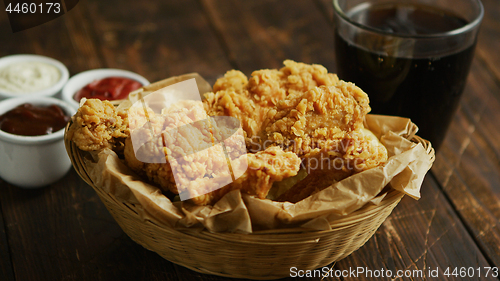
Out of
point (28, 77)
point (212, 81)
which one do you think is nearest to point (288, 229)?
point (212, 81)

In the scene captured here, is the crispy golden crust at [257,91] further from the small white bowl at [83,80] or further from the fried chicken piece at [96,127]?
the small white bowl at [83,80]

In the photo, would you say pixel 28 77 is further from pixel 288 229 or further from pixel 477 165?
pixel 477 165

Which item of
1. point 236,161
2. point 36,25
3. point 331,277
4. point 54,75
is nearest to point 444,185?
point 331,277

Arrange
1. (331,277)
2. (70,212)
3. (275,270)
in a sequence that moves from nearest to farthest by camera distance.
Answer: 1. (275,270)
2. (331,277)
3. (70,212)

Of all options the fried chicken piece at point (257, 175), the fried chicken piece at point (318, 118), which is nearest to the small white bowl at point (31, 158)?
the fried chicken piece at point (257, 175)

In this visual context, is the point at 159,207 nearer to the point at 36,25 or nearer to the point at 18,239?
the point at 18,239

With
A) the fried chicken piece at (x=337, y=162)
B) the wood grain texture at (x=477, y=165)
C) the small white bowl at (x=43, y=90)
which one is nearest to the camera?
the fried chicken piece at (x=337, y=162)
